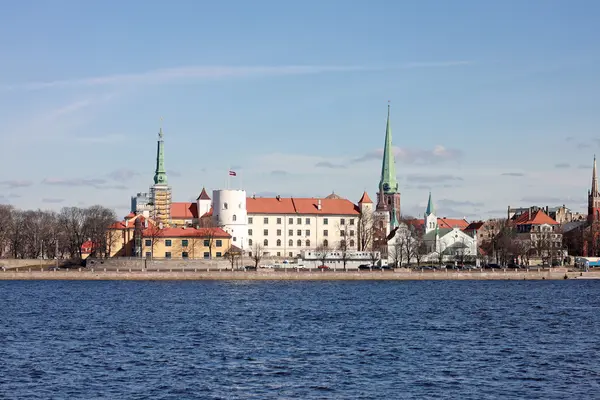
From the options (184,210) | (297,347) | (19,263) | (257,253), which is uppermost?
(184,210)

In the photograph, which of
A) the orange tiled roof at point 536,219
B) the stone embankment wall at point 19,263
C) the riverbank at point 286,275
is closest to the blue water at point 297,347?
the riverbank at point 286,275

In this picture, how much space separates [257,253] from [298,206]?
80.5 ft

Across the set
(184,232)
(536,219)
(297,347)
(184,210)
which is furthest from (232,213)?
(297,347)

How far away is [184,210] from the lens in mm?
145500

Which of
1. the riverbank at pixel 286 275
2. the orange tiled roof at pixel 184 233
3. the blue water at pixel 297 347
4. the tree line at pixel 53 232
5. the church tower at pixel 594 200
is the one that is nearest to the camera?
the blue water at pixel 297 347

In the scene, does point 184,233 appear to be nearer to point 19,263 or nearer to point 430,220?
point 19,263

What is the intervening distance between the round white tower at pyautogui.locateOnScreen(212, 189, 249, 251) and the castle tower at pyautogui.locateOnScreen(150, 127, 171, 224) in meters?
8.48

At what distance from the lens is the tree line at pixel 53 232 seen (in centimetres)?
12805

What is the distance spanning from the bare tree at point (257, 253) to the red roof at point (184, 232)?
186 inches

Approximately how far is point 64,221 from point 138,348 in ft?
316

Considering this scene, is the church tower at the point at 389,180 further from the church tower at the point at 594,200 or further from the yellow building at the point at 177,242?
the yellow building at the point at 177,242

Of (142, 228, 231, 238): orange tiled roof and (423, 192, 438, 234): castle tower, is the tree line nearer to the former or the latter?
(142, 228, 231, 238): orange tiled roof

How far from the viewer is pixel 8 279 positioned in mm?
105625

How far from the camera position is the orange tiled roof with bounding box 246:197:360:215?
470ft
